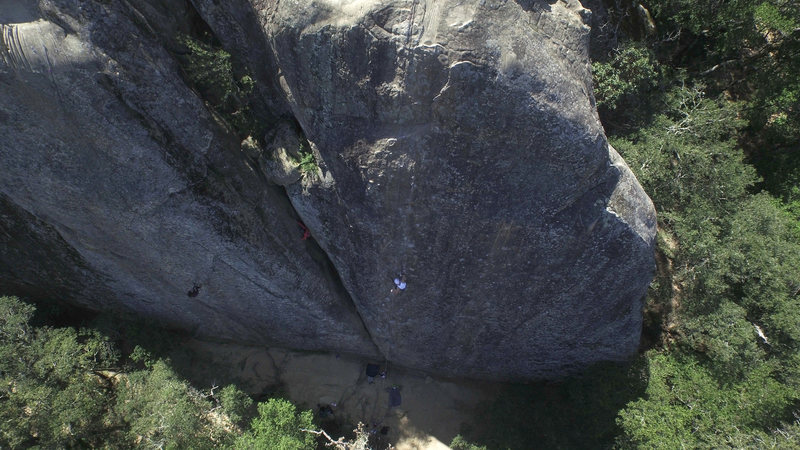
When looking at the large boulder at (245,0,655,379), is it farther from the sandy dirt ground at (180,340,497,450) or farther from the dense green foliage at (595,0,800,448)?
the sandy dirt ground at (180,340,497,450)

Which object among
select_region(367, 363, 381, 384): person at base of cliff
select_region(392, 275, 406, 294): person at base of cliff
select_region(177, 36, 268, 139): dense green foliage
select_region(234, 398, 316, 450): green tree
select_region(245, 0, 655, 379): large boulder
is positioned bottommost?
select_region(234, 398, 316, 450): green tree

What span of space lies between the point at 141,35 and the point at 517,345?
12093mm

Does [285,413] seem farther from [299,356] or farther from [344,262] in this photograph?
[344,262]

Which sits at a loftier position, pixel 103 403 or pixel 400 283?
pixel 400 283

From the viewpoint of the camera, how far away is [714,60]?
14664 mm

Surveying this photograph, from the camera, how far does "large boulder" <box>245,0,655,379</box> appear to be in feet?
25.3

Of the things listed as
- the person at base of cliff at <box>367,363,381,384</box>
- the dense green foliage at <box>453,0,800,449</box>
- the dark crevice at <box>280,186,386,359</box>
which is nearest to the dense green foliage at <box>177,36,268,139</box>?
the dark crevice at <box>280,186,386,359</box>

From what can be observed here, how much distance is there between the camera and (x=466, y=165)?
870cm

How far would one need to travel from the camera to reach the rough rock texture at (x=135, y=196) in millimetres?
8289

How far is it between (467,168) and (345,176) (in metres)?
2.64

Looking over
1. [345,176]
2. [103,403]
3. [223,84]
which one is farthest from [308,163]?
[103,403]

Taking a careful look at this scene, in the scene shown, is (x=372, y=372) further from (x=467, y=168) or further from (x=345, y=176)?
(x=467, y=168)

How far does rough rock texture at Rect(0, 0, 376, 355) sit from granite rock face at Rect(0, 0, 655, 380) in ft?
0.15

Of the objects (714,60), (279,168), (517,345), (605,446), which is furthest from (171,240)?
(714,60)
